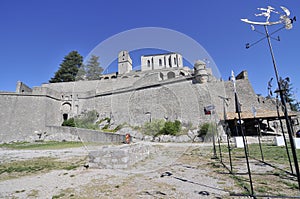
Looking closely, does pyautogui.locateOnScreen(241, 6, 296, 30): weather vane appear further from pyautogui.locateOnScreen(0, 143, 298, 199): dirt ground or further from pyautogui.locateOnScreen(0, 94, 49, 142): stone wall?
pyautogui.locateOnScreen(0, 94, 49, 142): stone wall

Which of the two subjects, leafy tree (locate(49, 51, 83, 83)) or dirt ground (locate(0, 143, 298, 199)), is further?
leafy tree (locate(49, 51, 83, 83))

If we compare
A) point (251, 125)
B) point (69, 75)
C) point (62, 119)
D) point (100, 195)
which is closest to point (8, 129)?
point (62, 119)

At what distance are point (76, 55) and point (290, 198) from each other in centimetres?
4798

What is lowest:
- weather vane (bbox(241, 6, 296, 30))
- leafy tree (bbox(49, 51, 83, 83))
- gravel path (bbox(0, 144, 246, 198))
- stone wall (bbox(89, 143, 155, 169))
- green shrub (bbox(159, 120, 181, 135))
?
gravel path (bbox(0, 144, 246, 198))

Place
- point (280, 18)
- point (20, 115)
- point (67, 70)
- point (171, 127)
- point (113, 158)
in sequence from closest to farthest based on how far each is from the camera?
point (280, 18), point (113, 158), point (171, 127), point (20, 115), point (67, 70)

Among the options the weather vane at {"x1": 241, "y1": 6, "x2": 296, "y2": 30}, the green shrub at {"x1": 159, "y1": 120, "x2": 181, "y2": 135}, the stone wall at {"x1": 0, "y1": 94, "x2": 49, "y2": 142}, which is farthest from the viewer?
the stone wall at {"x1": 0, "y1": 94, "x2": 49, "y2": 142}

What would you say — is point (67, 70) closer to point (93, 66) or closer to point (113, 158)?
point (113, 158)

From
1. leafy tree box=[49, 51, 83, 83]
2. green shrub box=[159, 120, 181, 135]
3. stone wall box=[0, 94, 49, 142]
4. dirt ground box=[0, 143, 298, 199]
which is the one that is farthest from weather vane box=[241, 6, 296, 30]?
leafy tree box=[49, 51, 83, 83]

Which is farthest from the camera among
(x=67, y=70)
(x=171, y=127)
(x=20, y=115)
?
(x=67, y=70)

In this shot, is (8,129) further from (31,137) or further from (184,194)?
(184,194)

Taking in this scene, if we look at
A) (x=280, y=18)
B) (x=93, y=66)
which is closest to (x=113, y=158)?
(x=93, y=66)

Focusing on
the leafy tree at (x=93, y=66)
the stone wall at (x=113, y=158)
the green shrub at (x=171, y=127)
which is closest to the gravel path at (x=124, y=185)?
the stone wall at (x=113, y=158)

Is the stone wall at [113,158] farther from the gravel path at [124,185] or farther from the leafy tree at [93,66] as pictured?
the leafy tree at [93,66]

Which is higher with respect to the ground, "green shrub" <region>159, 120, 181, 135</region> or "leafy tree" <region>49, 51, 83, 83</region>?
"leafy tree" <region>49, 51, 83, 83</region>
